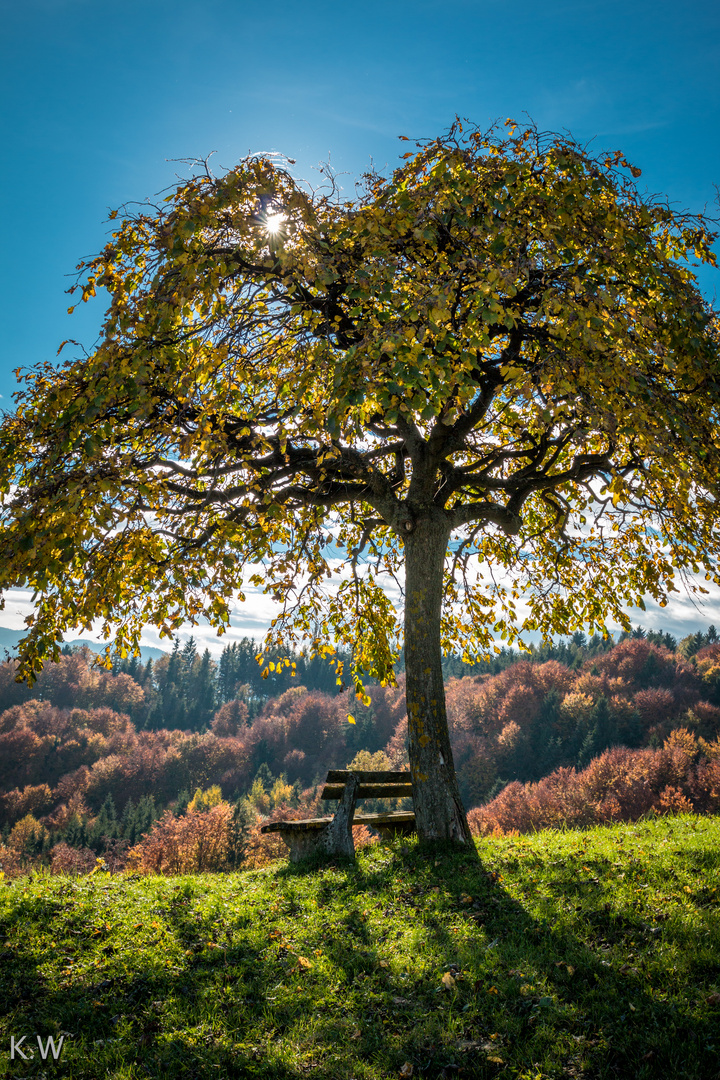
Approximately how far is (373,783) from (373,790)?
9 cm

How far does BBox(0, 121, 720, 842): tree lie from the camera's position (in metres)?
5.06

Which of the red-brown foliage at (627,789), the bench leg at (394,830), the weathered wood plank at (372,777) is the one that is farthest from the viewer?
the red-brown foliage at (627,789)

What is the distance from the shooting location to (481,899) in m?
5.62

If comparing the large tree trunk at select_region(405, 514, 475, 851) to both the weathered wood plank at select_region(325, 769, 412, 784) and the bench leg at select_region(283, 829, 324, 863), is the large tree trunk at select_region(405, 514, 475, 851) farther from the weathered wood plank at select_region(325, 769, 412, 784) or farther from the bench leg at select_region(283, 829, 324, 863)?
the bench leg at select_region(283, 829, 324, 863)

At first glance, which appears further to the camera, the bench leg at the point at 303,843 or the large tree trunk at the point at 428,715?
the bench leg at the point at 303,843

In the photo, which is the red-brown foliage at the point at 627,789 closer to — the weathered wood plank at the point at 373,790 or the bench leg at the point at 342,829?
the weathered wood plank at the point at 373,790

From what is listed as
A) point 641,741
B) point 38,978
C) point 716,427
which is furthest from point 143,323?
point 641,741

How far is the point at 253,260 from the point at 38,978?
680 cm

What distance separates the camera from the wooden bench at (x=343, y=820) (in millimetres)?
7973

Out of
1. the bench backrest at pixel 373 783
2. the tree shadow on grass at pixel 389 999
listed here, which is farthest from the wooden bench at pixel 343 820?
the tree shadow on grass at pixel 389 999

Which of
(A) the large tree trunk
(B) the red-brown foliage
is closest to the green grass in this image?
(A) the large tree trunk

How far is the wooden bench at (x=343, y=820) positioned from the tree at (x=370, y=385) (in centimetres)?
101

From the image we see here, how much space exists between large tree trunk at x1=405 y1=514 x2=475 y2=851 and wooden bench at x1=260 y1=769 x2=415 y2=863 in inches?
33.1

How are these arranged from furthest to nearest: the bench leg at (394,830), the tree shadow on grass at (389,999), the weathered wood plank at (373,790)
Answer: the bench leg at (394,830)
the weathered wood plank at (373,790)
the tree shadow on grass at (389,999)
